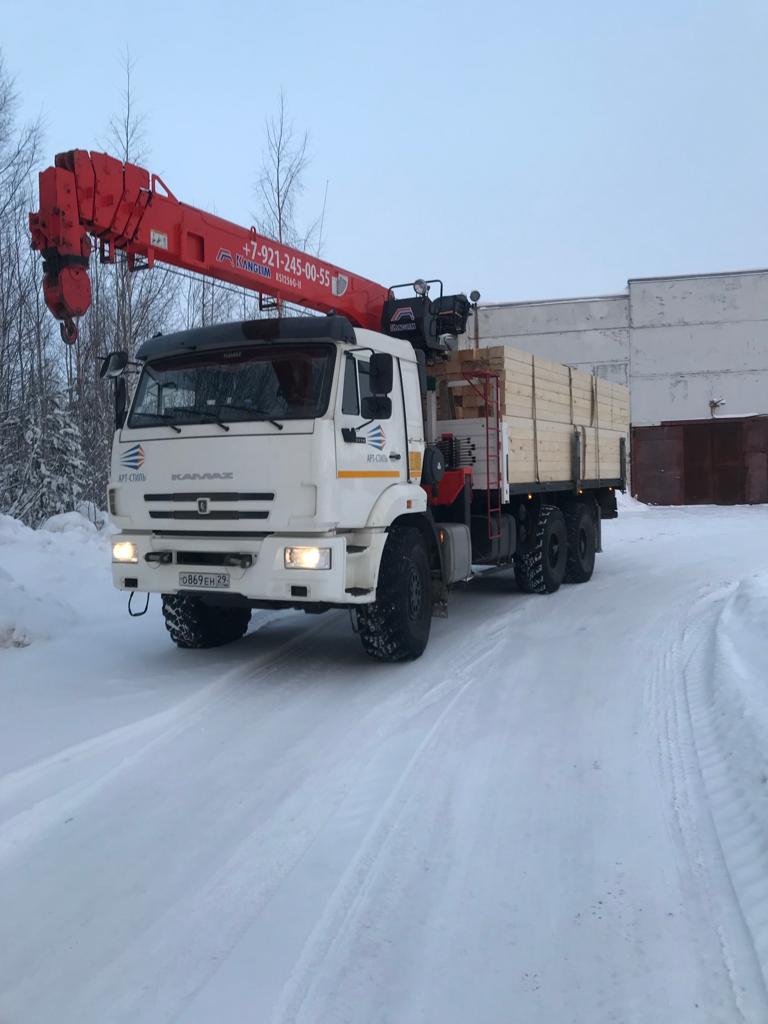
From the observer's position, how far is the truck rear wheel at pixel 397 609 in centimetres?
682

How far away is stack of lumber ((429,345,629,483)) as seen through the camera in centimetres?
923

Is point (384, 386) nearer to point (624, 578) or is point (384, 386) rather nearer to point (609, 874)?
point (609, 874)

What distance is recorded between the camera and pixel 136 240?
21.4 ft

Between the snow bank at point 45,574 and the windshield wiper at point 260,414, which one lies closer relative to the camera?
the windshield wiper at point 260,414

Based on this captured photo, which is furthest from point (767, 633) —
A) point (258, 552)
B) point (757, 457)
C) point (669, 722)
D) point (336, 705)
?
point (757, 457)

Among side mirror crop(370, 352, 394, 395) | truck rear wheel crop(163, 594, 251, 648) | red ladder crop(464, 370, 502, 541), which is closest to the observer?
side mirror crop(370, 352, 394, 395)

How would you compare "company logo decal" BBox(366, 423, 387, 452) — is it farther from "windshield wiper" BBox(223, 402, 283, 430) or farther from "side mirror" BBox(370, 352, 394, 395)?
"windshield wiper" BBox(223, 402, 283, 430)

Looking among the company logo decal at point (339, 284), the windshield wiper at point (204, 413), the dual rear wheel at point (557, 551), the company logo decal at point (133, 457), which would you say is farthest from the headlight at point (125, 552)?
the dual rear wheel at point (557, 551)

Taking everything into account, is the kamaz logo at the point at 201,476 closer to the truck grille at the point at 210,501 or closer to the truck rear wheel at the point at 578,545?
the truck grille at the point at 210,501

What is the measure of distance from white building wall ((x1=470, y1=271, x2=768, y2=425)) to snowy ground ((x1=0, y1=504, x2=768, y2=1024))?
29.4 m

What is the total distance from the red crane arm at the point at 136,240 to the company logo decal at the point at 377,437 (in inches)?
73.1

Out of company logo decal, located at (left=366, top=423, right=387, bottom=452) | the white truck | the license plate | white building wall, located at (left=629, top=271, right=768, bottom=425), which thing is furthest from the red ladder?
white building wall, located at (left=629, top=271, right=768, bottom=425)

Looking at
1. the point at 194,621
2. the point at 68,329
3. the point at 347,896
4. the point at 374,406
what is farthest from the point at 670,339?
the point at 347,896

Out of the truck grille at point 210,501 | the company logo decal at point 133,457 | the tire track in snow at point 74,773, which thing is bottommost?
the tire track in snow at point 74,773
